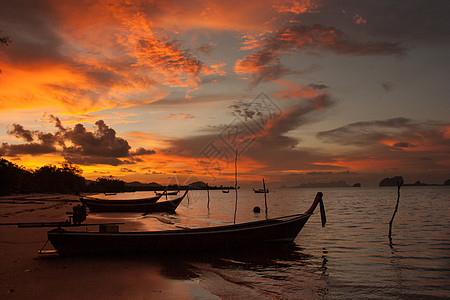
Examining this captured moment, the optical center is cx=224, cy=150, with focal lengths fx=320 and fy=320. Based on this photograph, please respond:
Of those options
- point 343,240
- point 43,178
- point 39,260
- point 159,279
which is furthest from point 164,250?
point 43,178

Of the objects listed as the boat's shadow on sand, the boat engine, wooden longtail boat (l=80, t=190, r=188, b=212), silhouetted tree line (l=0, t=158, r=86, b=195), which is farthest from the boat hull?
silhouetted tree line (l=0, t=158, r=86, b=195)

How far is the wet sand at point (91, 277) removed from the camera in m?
8.78

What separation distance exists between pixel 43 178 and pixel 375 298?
440ft

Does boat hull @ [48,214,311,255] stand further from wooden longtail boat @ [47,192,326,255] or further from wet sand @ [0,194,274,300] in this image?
wet sand @ [0,194,274,300]

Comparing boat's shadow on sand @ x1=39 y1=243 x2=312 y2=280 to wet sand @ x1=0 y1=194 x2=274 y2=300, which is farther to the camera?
boat's shadow on sand @ x1=39 y1=243 x2=312 y2=280

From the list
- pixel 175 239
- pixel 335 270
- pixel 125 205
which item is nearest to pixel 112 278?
pixel 175 239

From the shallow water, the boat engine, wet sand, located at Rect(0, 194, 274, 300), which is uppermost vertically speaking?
the boat engine

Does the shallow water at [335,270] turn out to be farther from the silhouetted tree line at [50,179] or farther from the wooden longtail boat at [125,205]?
the silhouetted tree line at [50,179]

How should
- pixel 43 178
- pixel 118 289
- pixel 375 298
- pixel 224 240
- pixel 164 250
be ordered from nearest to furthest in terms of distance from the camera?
1. pixel 118 289
2. pixel 375 298
3. pixel 164 250
4. pixel 224 240
5. pixel 43 178

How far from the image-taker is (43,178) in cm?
12188

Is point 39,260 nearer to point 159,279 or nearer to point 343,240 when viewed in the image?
point 159,279

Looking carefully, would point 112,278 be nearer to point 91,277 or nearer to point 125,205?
point 91,277

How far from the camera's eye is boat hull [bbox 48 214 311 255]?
13.4m

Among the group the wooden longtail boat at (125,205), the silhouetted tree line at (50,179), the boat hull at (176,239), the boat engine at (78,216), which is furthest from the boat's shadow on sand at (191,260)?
the silhouetted tree line at (50,179)
